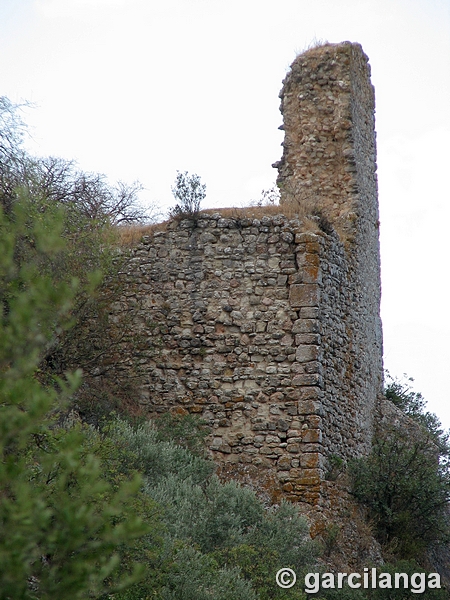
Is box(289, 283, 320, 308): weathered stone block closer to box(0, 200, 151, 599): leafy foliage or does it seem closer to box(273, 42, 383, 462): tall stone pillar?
box(273, 42, 383, 462): tall stone pillar

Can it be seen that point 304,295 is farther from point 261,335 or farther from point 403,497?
point 403,497

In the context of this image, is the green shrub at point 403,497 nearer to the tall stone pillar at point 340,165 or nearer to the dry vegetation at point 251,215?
the tall stone pillar at point 340,165

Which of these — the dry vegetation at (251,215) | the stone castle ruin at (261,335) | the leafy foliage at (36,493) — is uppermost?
the dry vegetation at (251,215)

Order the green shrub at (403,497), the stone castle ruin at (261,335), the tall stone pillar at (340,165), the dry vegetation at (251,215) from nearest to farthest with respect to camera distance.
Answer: the stone castle ruin at (261,335) < the green shrub at (403,497) < the dry vegetation at (251,215) < the tall stone pillar at (340,165)

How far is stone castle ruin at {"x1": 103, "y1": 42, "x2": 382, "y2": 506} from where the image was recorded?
1002 cm

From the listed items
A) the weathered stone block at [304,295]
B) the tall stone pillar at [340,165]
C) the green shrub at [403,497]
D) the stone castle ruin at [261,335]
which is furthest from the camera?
the tall stone pillar at [340,165]

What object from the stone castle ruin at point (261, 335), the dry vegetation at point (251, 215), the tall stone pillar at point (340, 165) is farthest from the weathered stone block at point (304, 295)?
the tall stone pillar at point (340, 165)

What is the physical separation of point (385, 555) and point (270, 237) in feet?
13.6

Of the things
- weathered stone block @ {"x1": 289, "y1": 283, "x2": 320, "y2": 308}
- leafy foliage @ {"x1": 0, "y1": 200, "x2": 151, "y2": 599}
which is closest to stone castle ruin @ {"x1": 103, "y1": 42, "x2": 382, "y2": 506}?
weathered stone block @ {"x1": 289, "y1": 283, "x2": 320, "y2": 308}

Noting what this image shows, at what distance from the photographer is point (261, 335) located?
10328mm

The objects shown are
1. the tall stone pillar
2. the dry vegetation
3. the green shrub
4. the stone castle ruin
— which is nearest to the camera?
the stone castle ruin

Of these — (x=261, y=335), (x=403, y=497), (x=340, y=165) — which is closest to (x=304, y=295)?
(x=261, y=335)

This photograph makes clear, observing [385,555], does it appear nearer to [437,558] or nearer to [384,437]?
[437,558]

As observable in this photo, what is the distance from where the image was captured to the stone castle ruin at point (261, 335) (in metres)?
10.0
